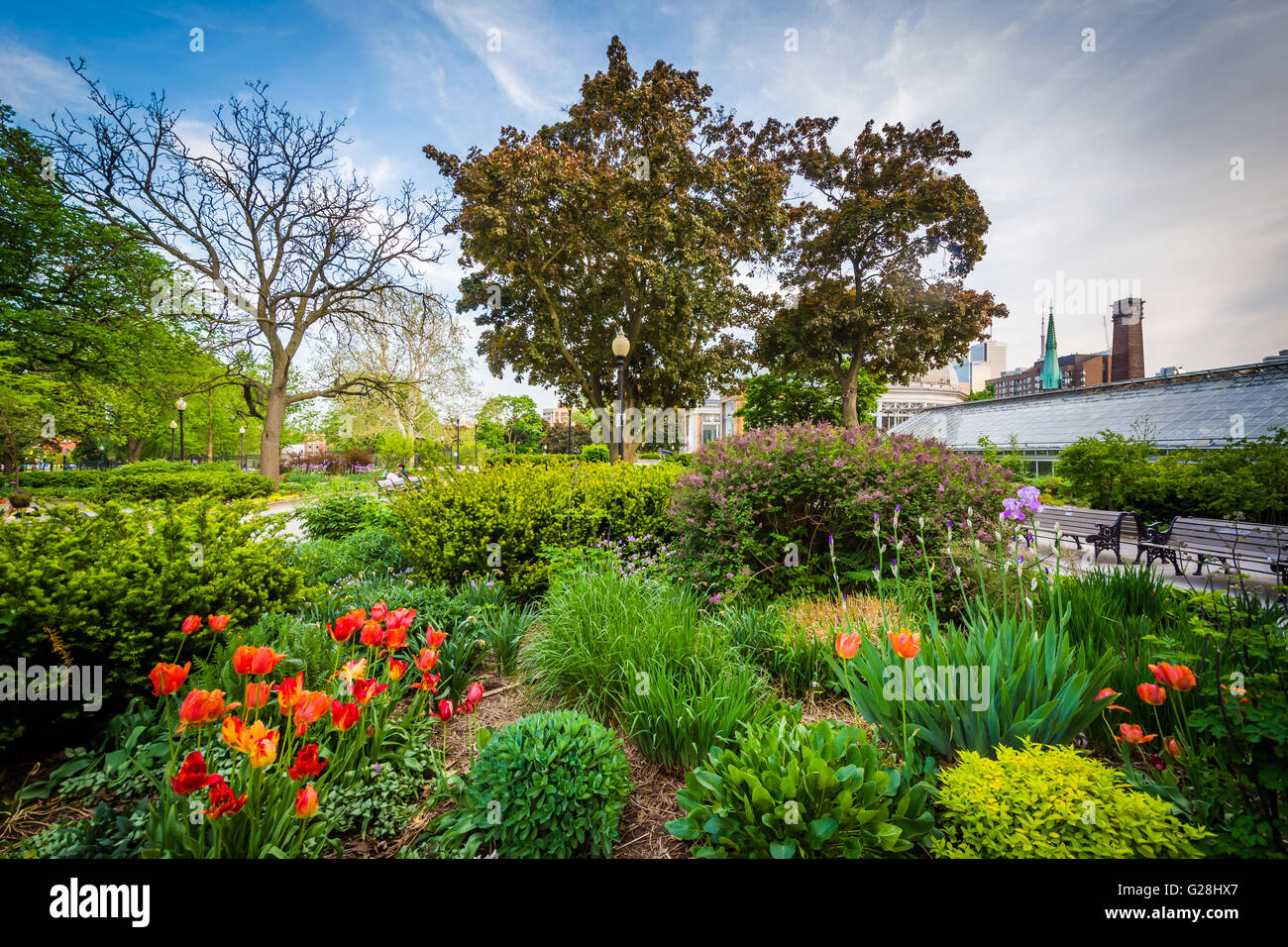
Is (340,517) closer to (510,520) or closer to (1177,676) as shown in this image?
(510,520)

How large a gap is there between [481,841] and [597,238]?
54.8ft

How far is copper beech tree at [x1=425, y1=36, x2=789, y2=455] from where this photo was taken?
13.9 metres

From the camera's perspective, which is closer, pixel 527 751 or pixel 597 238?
pixel 527 751

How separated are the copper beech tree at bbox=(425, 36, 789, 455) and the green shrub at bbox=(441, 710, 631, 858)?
1377cm

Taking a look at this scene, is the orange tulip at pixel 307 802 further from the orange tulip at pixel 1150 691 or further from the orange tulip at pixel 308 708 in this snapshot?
the orange tulip at pixel 1150 691

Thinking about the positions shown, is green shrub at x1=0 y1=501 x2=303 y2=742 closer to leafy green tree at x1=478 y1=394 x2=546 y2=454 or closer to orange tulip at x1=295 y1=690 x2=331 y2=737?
orange tulip at x1=295 y1=690 x2=331 y2=737

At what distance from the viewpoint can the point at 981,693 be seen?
2.00m

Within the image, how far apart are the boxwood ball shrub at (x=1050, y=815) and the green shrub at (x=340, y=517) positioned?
330 inches

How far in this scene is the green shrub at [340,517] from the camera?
27.0 feet

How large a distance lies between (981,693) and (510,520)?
155 inches

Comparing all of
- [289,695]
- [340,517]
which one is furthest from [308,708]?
[340,517]

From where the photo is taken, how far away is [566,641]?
306 cm

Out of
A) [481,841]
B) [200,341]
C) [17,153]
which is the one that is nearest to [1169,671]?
[481,841]
